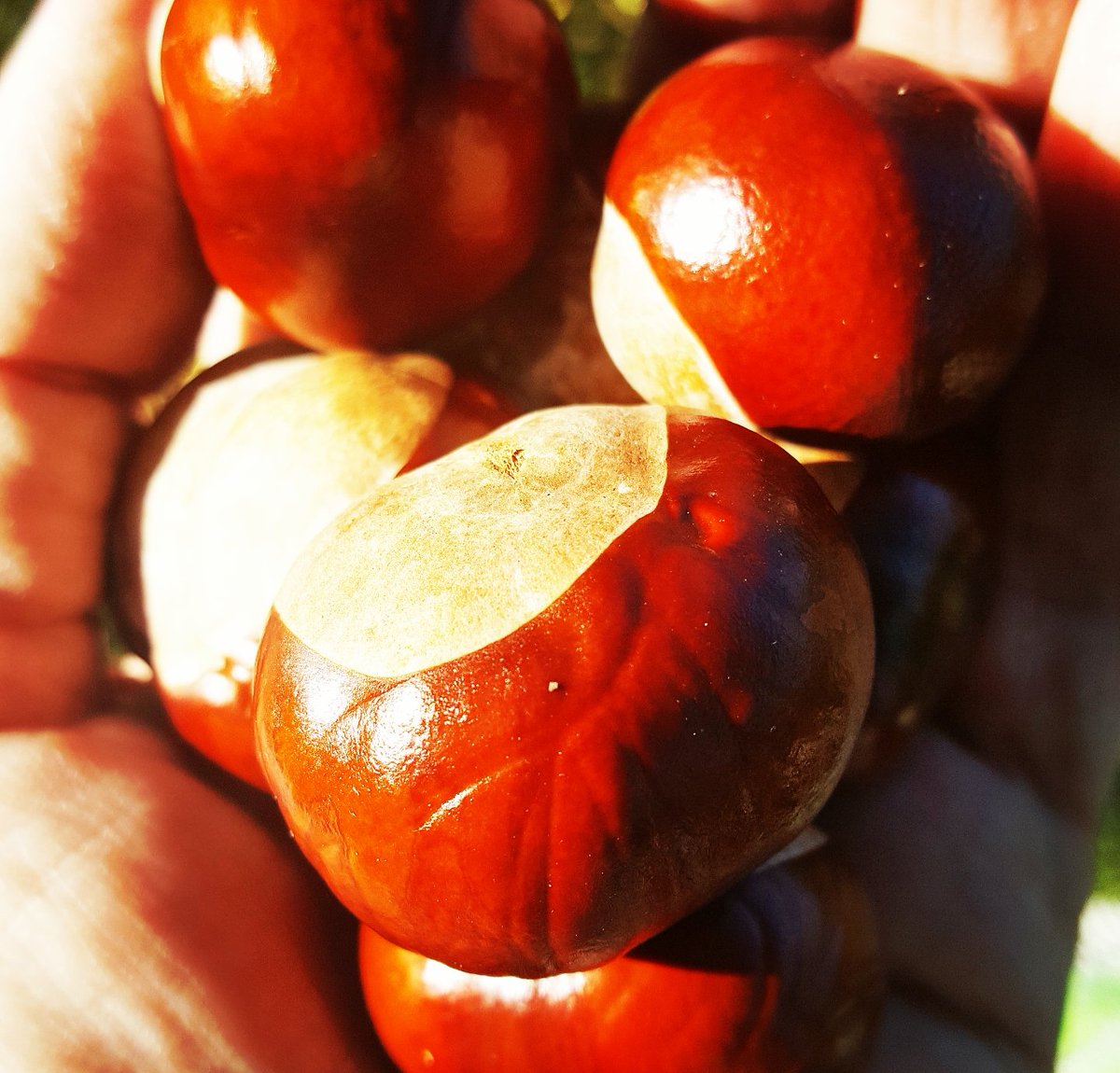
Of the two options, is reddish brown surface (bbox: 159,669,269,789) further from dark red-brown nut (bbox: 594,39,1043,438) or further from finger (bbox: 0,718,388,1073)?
dark red-brown nut (bbox: 594,39,1043,438)

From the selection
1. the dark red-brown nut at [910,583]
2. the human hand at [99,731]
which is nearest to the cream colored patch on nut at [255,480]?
the human hand at [99,731]

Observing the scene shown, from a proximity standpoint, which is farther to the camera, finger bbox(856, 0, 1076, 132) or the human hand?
finger bbox(856, 0, 1076, 132)

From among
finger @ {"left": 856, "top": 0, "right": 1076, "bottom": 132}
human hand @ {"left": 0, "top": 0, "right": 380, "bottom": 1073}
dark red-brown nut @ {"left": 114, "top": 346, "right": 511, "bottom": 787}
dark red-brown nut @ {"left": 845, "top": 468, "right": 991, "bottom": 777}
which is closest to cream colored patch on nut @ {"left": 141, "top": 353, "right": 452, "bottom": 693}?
dark red-brown nut @ {"left": 114, "top": 346, "right": 511, "bottom": 787}

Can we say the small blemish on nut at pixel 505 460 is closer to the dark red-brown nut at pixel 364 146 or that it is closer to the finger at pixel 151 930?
the dark red-brown nut at pixel 364 146

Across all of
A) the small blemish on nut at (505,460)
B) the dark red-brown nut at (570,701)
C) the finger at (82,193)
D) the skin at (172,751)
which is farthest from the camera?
the finger at (82,193)

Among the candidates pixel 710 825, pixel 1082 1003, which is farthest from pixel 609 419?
pixel 1082 1003

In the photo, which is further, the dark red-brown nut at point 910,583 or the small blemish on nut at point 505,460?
the dark red-brown nut at point 910,583

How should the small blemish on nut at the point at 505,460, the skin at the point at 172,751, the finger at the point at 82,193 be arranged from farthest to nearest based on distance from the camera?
the finger at the point at 82,193 → the skin at the point at 172,751 → the small blemish on nut at the point at 505,460
